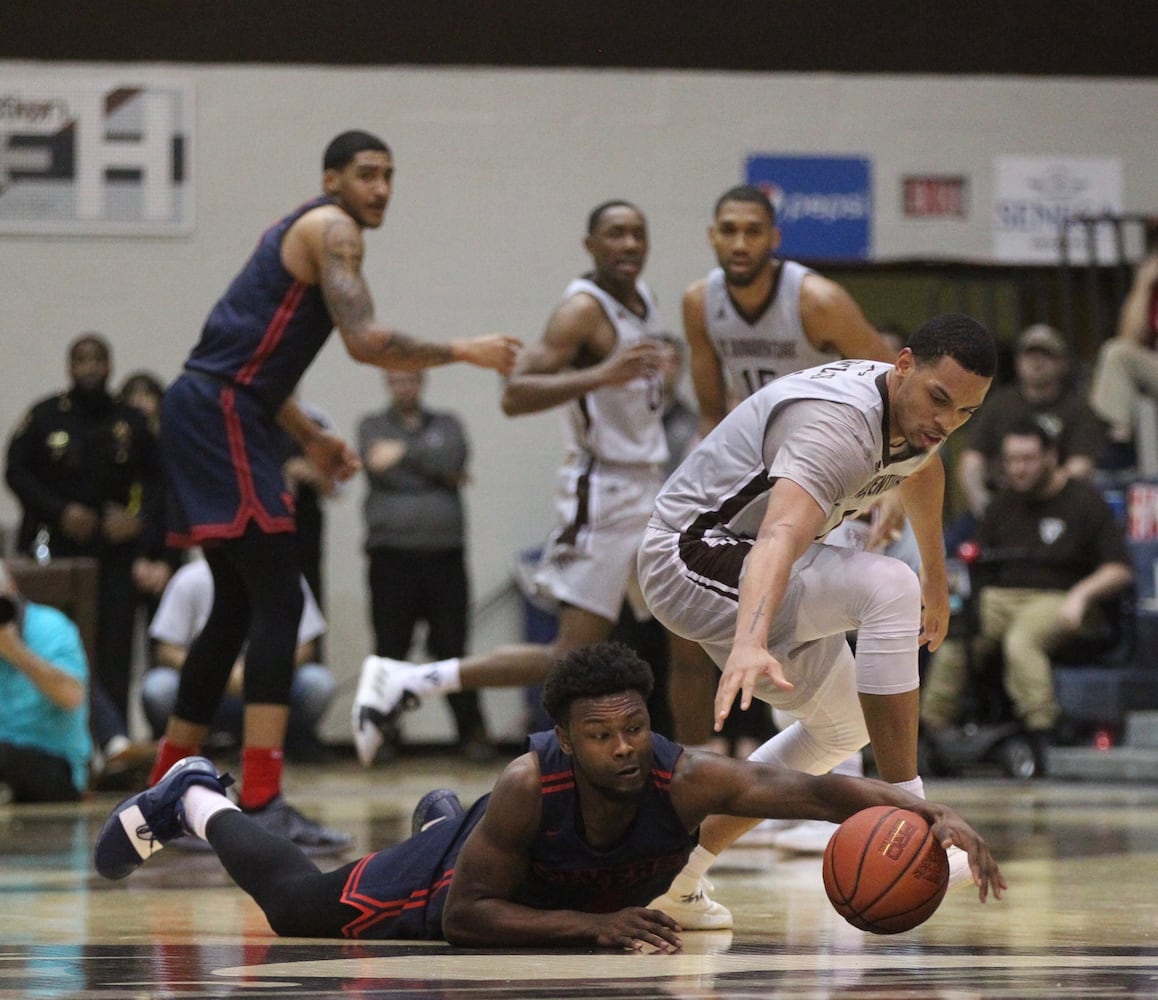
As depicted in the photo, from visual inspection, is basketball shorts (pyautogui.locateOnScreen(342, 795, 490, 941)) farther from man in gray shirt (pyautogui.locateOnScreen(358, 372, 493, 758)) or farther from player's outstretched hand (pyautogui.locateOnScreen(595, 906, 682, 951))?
man in gray shirt (pyautogui.locateOnScreen(358, 372, 493, 758))

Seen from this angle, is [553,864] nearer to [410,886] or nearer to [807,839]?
[410,886]

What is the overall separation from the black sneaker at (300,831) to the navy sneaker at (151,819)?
84cm

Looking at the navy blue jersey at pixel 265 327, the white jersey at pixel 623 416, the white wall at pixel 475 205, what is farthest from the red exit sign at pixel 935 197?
the navy blue jersey at pixel 265 327

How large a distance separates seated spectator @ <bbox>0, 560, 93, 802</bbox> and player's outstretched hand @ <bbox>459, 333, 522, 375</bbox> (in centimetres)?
301

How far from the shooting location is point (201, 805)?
14.2 feet

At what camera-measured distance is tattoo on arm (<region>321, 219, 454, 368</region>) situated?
17.2 feet

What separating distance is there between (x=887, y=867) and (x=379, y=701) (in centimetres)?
318

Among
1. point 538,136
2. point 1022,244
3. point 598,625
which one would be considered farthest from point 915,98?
point 598,625

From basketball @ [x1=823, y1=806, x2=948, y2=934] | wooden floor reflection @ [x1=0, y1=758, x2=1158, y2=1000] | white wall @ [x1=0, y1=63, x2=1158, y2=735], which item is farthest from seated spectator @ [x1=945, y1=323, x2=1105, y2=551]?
basketball @ [x1=823, y1=806, x2=948, y2=934]

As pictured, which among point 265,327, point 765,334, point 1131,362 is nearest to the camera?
point 265,327

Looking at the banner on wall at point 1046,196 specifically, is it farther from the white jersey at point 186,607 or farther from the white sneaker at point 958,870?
the white sneaker at point 958,870

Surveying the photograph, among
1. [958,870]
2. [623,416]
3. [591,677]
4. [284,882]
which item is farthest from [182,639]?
[958,870]

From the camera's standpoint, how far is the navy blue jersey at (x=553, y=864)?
3.68 meters

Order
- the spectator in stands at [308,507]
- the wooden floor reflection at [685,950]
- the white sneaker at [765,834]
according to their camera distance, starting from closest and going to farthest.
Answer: the wooden floor reflection at [685,950]
the white sneaker at [765,834]
the spectator in stands at [308,507]
